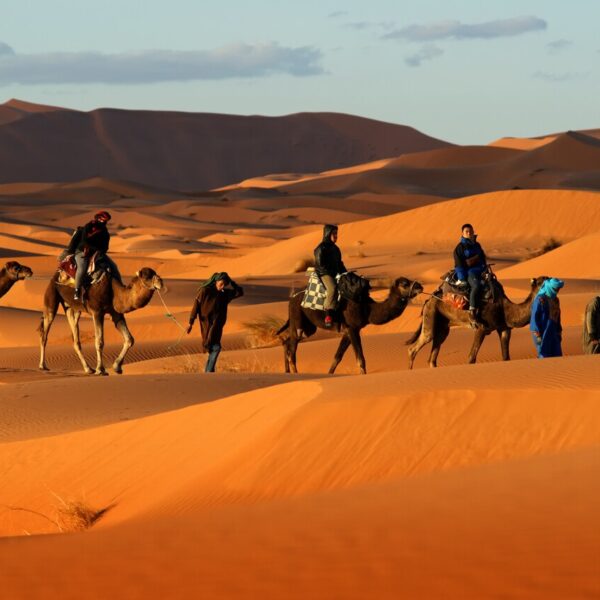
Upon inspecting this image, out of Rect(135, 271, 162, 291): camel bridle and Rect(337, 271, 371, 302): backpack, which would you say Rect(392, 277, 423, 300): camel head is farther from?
Rect(135, 271, 162, 291): camel bridle

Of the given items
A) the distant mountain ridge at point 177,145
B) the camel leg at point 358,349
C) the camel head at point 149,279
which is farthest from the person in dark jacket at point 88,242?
the distant mountain ridge at point 177,145

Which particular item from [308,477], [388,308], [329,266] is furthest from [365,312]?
[308,477]

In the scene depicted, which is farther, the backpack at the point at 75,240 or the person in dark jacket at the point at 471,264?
the backpack at the point at 75,240

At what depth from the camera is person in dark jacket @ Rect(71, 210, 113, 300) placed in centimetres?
1756

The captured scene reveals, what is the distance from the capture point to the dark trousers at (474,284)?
692 inches

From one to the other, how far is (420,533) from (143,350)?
19.0 meters

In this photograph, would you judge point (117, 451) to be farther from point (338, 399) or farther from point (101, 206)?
point (101, 206)

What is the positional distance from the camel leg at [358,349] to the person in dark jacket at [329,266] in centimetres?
29

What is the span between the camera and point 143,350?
2573cm

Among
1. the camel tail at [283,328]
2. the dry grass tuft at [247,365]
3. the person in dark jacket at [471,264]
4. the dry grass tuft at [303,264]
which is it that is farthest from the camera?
the dry grass tuft at [303,264]

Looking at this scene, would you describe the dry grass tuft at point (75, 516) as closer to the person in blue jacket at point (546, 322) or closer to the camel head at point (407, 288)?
the person in blue jacket at point (546, 322)

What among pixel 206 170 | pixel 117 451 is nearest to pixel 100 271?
pixel 117 451

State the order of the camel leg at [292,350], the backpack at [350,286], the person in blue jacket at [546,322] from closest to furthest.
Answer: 1. the person in blue jacket at [546,322]
2. the backpack at [350,286]
3. the camel leg at [292,350]

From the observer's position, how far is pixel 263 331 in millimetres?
26297
